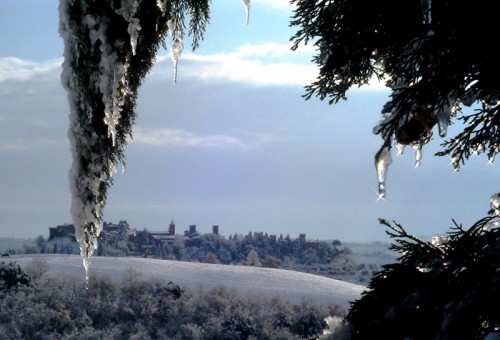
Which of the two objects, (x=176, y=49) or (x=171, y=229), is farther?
(x=171, y=229)

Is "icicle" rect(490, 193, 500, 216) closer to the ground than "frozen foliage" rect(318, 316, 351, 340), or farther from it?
farther from it

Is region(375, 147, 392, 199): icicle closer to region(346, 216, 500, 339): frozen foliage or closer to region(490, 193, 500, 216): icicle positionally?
region(346, 216, 500, 339): frozen foliage

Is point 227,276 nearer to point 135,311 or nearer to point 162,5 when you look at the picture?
point 135,311

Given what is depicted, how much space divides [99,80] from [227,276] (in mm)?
37319

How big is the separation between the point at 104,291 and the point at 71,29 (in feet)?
84.3

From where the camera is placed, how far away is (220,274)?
40406mm

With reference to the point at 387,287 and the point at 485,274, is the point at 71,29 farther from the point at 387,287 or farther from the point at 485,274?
the point at 485,274

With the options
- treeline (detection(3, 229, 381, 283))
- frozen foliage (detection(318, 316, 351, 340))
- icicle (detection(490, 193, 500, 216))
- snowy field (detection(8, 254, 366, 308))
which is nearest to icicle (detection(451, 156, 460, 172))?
icicle (detection(490, 193, 500, 216))

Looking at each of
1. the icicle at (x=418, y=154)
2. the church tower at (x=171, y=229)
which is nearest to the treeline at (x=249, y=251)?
the church tower at (x=171, y=229)

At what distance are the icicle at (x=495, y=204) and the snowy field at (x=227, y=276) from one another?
28834 millimetres

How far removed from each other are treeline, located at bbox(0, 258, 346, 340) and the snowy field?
10.5ft

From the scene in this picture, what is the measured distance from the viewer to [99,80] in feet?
10.1

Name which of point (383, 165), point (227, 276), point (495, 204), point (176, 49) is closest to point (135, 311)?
point (227, 276)

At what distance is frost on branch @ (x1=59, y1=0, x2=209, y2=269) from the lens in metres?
3.04
